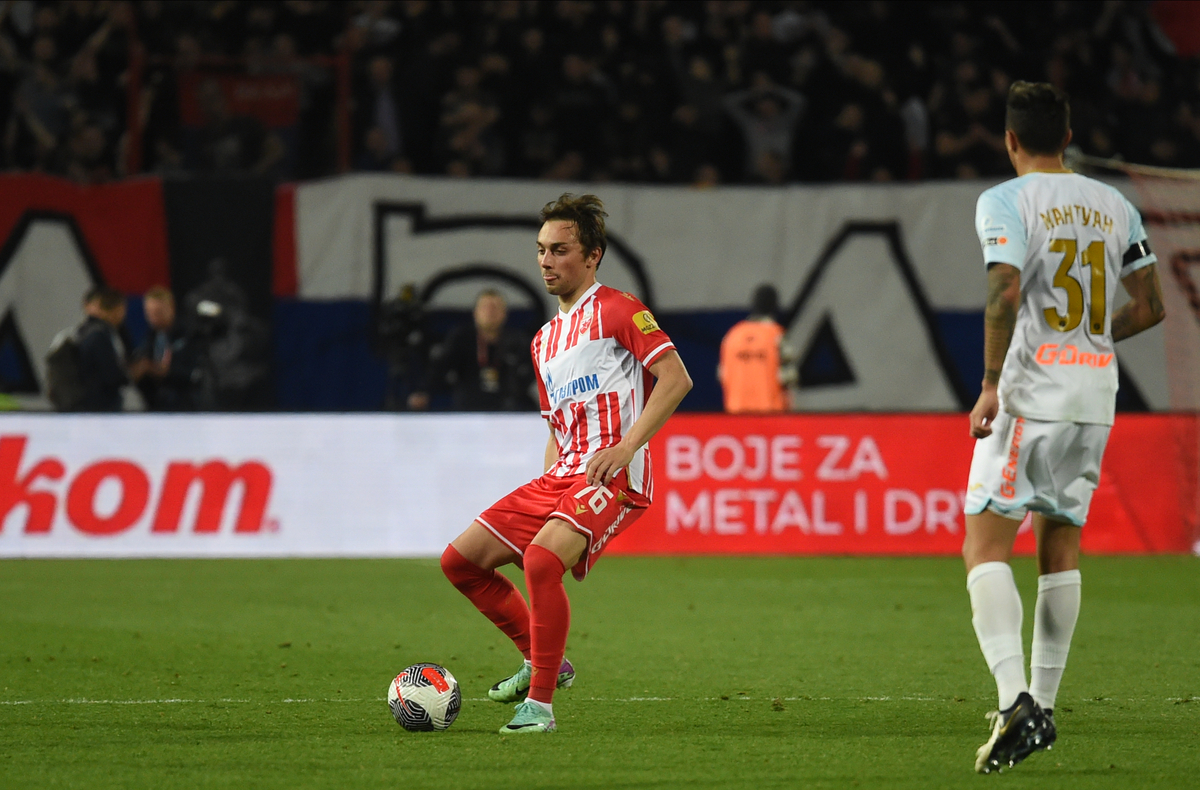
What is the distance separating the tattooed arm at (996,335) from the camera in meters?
4.59

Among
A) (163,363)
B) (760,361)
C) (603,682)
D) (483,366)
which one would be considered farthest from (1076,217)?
(163,363)

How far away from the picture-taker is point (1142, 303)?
5.00 meters

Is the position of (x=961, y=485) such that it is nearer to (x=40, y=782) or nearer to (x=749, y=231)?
(x=749, y=231)

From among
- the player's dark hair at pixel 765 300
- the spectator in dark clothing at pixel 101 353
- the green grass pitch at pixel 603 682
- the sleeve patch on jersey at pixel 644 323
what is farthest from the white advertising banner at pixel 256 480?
the sleeve patch on jersey at pixel 644 323

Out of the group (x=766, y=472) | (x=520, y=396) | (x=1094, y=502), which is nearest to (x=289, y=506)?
(x=520, y=396)

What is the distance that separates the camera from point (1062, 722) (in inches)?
222

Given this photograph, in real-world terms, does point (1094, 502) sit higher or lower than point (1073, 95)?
lower

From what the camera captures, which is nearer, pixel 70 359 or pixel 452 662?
pixel 452 662

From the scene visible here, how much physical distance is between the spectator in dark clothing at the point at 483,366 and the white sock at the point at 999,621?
29.6ft

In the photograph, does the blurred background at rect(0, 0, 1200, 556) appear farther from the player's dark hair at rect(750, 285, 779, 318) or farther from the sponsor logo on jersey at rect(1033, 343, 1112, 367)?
the sponsor logo on jersey at rect(1033, 343, 1112, 367)

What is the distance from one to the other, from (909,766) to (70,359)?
10.2 metres

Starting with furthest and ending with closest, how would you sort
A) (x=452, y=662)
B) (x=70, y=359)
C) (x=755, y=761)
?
(x=70, y=359)
(x=452, y=662)
(x=755, y=761)

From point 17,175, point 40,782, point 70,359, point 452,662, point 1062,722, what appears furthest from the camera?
point 17,175

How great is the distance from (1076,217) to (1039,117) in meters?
0.32
